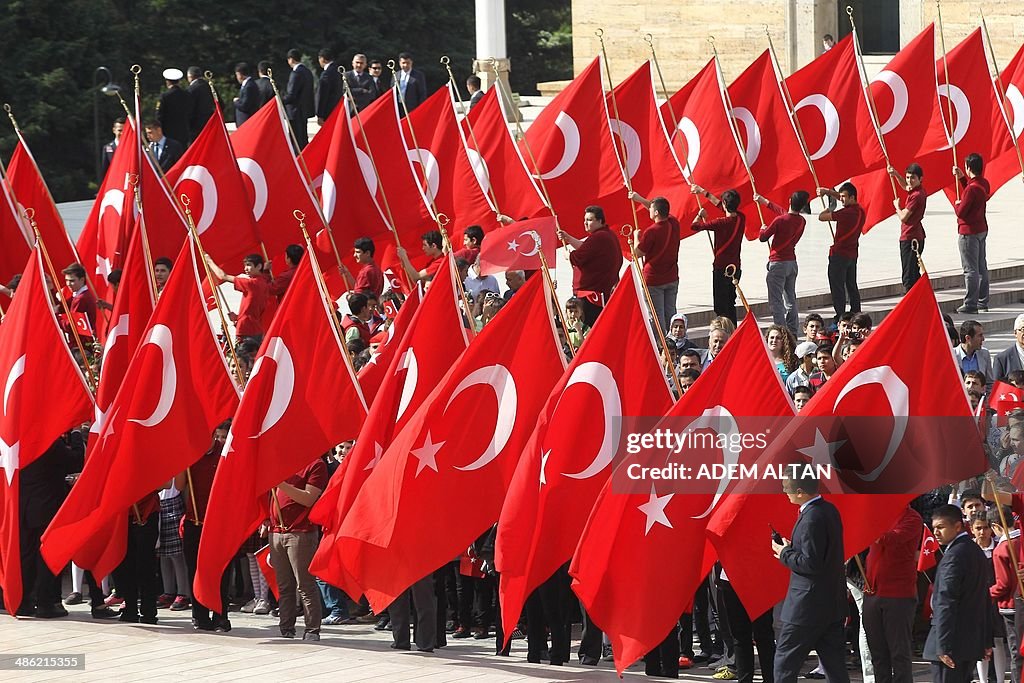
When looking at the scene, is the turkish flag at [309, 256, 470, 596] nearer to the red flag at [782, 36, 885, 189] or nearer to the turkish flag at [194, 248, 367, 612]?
the turkish flag at [194, 248, 367, 612]

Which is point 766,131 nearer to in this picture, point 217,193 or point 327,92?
point 217,193

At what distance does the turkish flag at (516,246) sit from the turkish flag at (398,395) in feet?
8.38

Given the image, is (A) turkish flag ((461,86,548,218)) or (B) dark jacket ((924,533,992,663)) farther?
(A) turkish flag ((461,86,548,218))

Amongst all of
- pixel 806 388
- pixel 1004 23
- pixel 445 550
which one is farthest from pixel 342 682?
pixel 1004 23

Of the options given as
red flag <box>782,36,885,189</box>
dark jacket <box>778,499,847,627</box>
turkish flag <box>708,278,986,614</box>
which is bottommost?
dark jacket <box>778,499,847,627</box>

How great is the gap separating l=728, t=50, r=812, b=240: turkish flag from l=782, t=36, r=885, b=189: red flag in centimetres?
19

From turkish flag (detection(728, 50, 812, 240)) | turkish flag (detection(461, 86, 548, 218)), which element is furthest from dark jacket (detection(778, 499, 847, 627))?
turkish flag (detection(728, 50, 812, 240))

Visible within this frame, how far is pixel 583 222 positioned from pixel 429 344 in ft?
21.4

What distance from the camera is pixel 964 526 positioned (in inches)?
423

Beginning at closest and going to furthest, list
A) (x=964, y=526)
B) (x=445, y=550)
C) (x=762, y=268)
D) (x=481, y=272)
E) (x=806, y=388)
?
(x=964, y=526) → (x=445, y=550) → (x=806, y=388) → (x=481, y=272) → (x=762, y=268)

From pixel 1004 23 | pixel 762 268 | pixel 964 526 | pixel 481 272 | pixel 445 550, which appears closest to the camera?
pixel 964 526

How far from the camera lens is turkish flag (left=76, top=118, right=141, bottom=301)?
18.5 metres

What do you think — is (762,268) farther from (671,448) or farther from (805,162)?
(671,448)

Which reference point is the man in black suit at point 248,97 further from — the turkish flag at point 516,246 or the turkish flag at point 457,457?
the turkish flag at point 457,457
